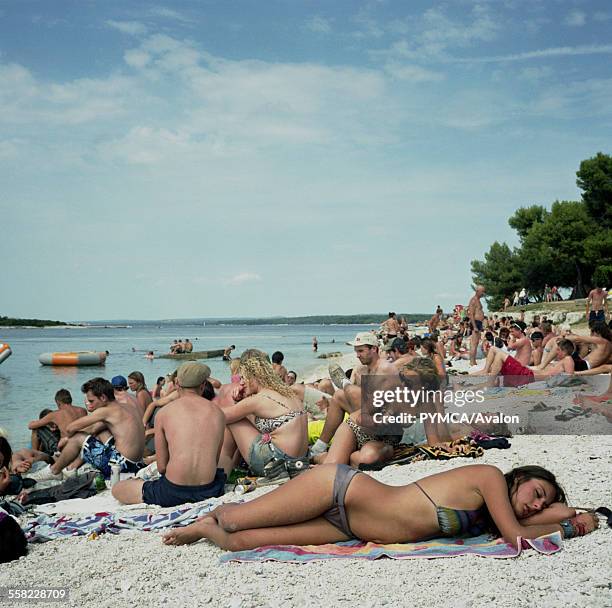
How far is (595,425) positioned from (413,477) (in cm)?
245

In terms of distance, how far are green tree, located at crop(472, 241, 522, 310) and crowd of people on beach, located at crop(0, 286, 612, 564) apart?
36.9 m

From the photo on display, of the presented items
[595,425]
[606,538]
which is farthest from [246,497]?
[595,425]

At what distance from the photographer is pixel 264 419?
5.37 m

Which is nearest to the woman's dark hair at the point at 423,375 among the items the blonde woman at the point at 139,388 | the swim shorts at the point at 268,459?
the swim shorts at the point at 268,459

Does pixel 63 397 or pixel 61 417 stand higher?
pixel 63 397

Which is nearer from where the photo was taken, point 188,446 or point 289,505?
point 289,505

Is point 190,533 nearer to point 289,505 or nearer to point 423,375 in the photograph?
point 289,505

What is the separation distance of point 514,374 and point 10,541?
673 centimetres

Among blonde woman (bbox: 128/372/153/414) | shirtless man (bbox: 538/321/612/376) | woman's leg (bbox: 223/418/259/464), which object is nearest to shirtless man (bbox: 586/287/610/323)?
shirtless man (bbox: 538/321/612/376)

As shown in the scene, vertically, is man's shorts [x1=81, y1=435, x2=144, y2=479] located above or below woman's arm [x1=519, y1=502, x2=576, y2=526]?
below

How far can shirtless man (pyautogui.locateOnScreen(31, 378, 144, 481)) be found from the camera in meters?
6.13

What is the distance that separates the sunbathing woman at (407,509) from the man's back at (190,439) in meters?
1.32

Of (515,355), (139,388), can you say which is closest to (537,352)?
(515,355)

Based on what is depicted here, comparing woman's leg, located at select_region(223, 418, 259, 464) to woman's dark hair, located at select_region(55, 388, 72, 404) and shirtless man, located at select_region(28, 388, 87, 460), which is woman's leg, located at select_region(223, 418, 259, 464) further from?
woman's dark hair, located at select_region(55, 388, 72, 404)
